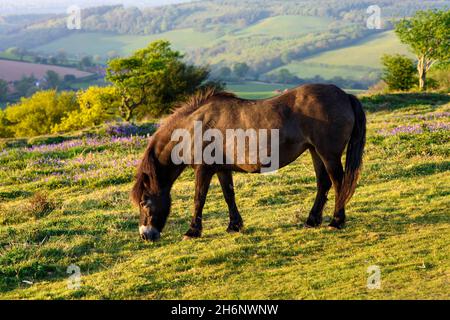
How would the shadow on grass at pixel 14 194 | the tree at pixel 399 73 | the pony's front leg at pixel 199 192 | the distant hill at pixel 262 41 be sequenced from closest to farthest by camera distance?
the pony's front leg at pixel 199 192
the shadow on grass at pixel 14 194
the tree at pixel 399 73
the distant hill at pixel 262 41

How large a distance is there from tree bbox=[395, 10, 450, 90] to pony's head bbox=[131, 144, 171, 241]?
122 feet

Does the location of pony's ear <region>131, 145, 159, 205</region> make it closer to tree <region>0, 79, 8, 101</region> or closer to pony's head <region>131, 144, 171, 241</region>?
pony's head <region>131, 144, 171, 241</region>

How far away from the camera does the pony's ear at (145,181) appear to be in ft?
27.7

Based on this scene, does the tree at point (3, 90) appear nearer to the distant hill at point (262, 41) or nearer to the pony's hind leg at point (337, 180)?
the distant hill at point (262, 41)

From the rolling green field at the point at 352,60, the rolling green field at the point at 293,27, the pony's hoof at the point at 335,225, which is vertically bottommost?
the rolling green field at the point at 352,60

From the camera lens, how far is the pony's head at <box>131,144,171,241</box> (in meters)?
8.44

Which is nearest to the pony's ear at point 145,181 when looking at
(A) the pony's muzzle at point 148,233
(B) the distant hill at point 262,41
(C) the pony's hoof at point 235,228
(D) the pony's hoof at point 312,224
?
(A) the pony's muzzle at point 148,233

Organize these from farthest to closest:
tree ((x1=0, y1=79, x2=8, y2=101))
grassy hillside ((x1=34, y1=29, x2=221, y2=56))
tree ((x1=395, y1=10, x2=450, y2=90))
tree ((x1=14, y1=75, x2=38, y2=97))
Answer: grassy hillside ((x1=34, y1=29, x2=221, y2=56)) < tree ((x1=14, y1=75, x2=38, y2=97)) < tree ((x1=0, y1=79, x2=8, y2=101)) < tree ((x1=395, y1=10, x2=450, y2=90))

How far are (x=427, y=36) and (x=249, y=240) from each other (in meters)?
39.6

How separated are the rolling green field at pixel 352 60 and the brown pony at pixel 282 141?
10429 cm

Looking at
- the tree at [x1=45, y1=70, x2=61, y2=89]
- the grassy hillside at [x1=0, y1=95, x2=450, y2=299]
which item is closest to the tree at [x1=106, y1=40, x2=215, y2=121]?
the grassy hillside at [x1=0, y1=95, x2=450, y2=299]

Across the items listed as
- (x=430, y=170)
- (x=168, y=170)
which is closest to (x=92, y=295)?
(x=168, y=170)

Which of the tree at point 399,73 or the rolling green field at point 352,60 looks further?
the rolling green field at point 352,60
